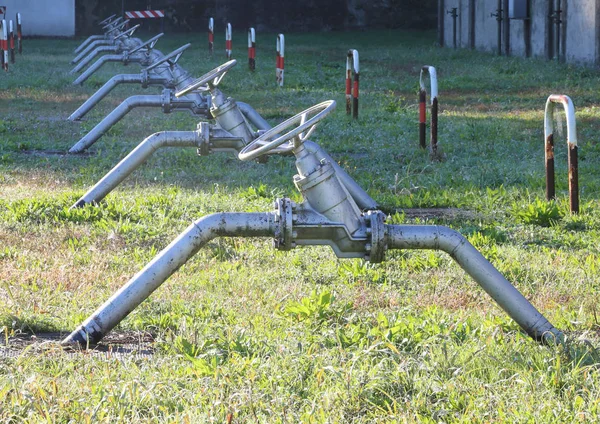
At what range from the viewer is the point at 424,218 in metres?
6.03

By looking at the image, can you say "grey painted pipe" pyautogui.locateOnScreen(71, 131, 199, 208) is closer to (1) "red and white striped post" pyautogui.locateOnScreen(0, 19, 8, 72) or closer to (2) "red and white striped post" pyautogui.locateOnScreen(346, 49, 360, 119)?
(2) "red and white striped post" pyautogui.locateOnScreen(346, 49, 360, 119)

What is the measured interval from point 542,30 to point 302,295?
14604mm

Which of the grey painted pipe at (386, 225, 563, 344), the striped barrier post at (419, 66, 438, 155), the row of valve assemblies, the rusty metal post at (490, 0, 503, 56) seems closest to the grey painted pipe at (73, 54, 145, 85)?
the striped barrier post at (419, 66, 438, 155)

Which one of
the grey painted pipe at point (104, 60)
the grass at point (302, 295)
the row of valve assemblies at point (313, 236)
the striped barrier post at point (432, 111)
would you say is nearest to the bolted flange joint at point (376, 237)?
the row of valve assemblies at point (313, 236)

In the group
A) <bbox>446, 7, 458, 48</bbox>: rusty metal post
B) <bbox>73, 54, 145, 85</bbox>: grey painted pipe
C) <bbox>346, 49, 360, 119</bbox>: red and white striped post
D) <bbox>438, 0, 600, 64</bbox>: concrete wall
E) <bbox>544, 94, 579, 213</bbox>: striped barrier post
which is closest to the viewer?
<bbox>544, 94, 579, 213</bbox>: striped barrier post

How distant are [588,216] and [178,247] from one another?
9.83 ft

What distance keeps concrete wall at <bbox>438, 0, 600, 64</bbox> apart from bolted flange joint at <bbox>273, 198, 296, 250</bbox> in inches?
481

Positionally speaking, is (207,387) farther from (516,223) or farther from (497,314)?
(516,223)

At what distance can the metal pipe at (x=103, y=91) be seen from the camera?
10172 millimetres

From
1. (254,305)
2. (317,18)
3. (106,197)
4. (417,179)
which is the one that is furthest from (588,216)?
(317,18)

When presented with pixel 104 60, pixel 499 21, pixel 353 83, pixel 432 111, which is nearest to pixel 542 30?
pixel 499 21

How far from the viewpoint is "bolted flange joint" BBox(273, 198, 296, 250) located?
373 centimetres

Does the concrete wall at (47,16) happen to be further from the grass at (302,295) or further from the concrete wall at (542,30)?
the grass at (302,295)

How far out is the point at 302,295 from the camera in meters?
4.33
